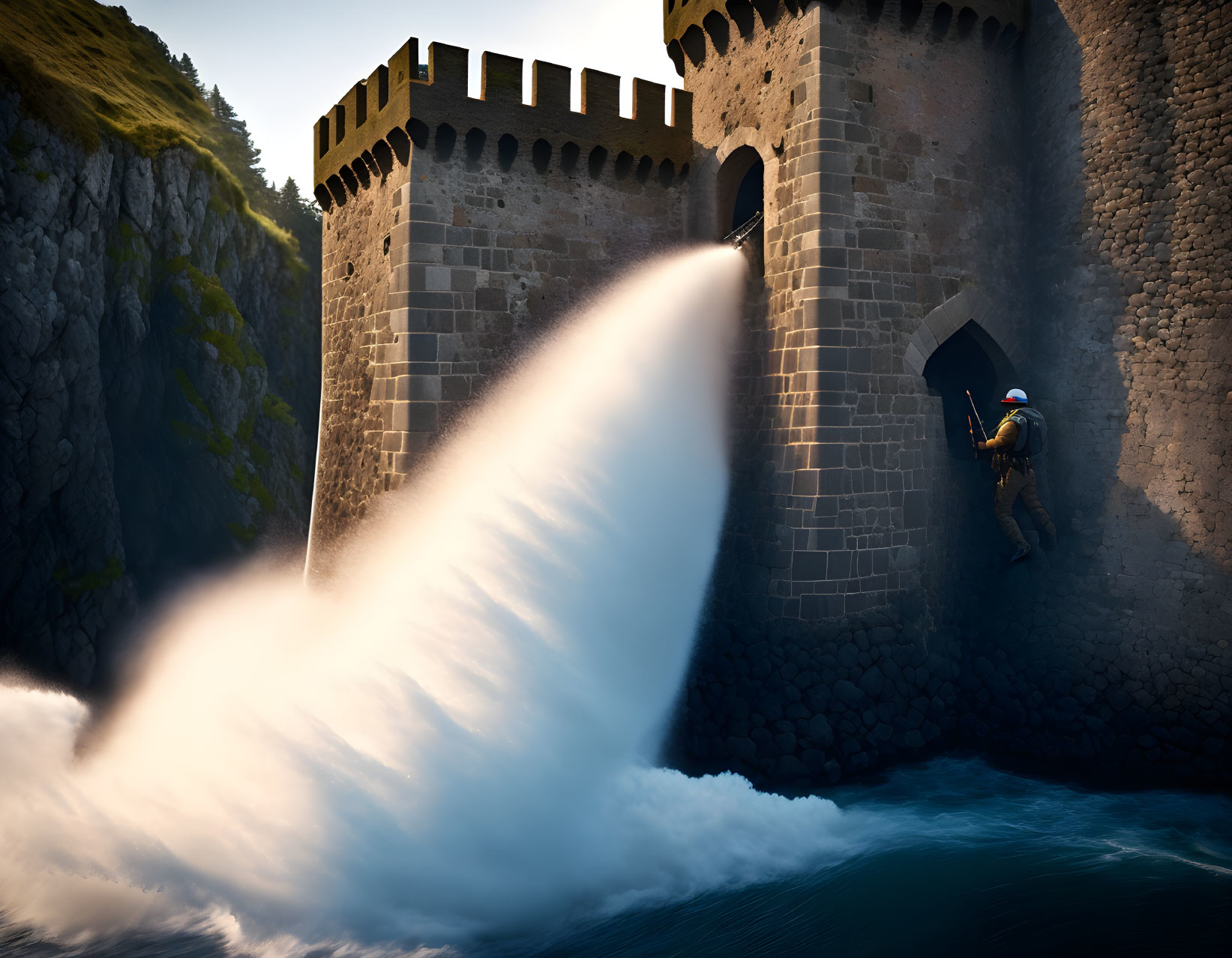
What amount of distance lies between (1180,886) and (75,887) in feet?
33.3

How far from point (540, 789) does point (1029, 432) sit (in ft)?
22.8

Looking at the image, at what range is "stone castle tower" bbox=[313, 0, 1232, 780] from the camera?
939 cm

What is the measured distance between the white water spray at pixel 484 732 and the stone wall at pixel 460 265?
0.45 meters

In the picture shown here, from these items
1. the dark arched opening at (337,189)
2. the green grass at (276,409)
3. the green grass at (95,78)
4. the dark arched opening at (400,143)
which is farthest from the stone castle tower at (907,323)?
the green grass at (276,409)

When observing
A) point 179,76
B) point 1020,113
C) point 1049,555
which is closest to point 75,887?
point 1049,555

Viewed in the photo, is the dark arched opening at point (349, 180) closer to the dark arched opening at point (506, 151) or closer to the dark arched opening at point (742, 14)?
the dark arched opening at point (506, 151)

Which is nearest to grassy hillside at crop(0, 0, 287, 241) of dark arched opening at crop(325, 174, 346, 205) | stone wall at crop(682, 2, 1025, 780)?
dark arched opening at crop(325, 174, 346, 205)

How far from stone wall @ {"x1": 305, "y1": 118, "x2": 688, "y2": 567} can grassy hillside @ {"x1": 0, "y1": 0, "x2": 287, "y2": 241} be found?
521 inches

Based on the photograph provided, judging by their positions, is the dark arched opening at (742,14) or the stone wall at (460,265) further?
the dark arched opening at (742,14)

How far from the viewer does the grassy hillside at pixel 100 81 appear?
1975 centimetres

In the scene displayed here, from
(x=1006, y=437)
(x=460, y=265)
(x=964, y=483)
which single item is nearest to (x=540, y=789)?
(x=460, y=265)

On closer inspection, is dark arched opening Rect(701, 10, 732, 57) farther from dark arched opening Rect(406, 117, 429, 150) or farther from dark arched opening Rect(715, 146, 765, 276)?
dark arched opening Rect(406, 117, 429, 150)

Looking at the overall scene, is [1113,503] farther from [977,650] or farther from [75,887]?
[75,887]

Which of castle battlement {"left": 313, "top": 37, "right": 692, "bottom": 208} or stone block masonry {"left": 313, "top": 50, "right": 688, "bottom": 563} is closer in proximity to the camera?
castle battlement {"left": 313, "top": 37, "right": 692, "bottom": 208}
